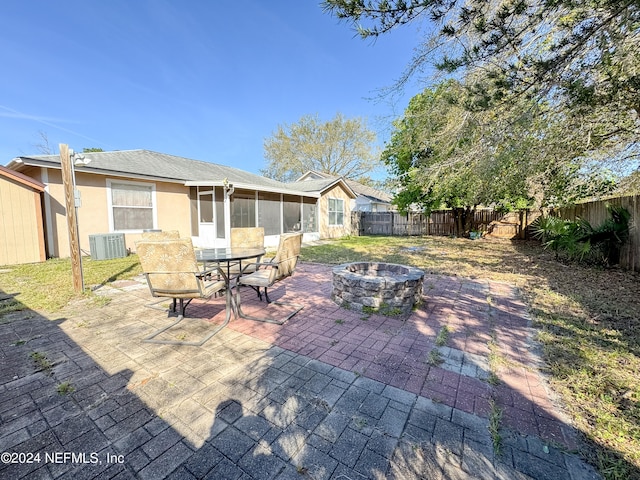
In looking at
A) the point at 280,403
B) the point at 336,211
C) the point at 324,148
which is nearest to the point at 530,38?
the point at 280,403

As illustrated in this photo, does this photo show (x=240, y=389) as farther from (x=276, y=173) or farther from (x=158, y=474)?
(x=276, y=173)

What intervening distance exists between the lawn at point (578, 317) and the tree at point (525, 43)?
9.07ft

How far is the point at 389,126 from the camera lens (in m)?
5.07

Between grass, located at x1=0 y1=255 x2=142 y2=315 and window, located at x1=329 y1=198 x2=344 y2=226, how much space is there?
1036cm

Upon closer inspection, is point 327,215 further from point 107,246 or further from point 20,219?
point 20,219

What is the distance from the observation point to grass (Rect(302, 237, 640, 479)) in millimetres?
1778

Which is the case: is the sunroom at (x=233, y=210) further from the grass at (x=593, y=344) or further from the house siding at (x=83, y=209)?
the grass at (x=593, y=344)

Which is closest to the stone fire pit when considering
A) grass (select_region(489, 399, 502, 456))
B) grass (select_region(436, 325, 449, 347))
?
grass (select_region(436, 325, 449, 347))

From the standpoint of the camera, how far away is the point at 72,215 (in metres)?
4.81

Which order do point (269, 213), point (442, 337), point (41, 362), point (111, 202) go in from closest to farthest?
1. point (41, 362)
2. point (442, 337)
3. point (111, 202)
4. point (269, 213)

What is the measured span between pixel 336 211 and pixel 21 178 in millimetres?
12879

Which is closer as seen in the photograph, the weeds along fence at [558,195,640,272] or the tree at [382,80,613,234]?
the tree at [382,80,613,234]

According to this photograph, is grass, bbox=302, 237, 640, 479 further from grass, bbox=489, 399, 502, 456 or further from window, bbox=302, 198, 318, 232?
window, bbox=302, 198, 318, 232

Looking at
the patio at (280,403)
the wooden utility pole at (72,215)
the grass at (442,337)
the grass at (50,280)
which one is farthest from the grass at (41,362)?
the grass at (442,337)
